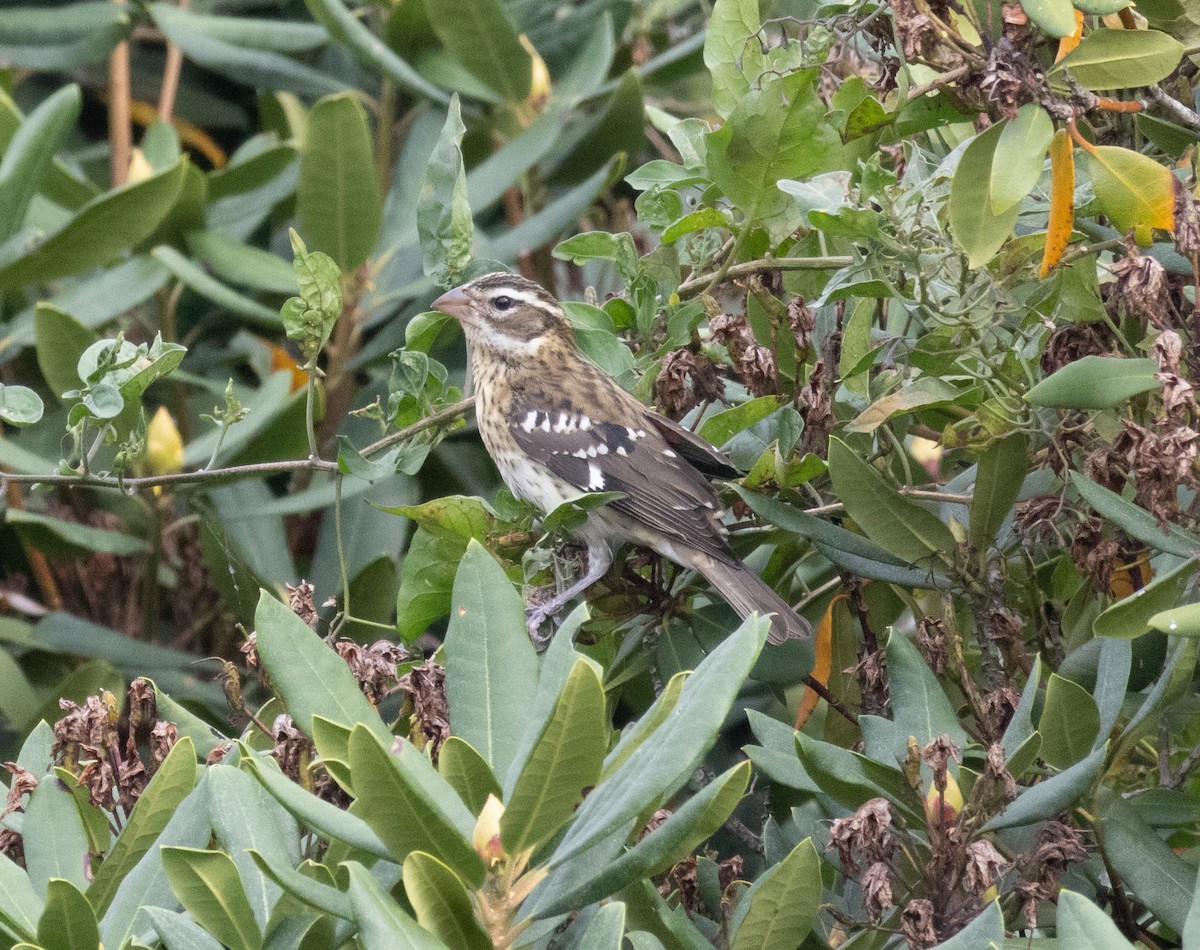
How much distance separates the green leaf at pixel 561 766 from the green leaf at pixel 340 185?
3.18 metres

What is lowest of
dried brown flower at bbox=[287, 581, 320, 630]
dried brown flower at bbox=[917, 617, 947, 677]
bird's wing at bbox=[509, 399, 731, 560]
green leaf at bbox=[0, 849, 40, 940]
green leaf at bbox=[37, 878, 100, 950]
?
bird's wing at bbox=[509, 399, 731, 560]

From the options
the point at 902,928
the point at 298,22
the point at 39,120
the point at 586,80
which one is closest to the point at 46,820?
the point at 902,928

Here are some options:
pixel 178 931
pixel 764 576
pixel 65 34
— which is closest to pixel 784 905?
pixel 178 931

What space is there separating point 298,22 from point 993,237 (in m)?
3.88

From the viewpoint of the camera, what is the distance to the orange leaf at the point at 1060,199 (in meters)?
2.52

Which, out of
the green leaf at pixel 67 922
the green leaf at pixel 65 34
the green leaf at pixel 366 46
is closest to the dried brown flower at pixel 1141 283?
the green leaf at pixel 67 922

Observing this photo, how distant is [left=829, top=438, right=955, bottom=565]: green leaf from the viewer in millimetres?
2736

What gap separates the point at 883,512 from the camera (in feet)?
9.10

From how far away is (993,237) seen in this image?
100 inches

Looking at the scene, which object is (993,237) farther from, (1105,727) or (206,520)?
(206,520)

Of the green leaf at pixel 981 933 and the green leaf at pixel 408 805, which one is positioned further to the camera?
the green leaf at pixel 981 933

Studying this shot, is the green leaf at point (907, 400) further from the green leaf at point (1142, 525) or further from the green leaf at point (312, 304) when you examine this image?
the green leaf at point (312, 304)

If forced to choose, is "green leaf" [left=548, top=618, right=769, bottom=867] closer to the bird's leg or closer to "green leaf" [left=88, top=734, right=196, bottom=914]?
"green leaf" [left=88, top=734, right=196, bottom=914]

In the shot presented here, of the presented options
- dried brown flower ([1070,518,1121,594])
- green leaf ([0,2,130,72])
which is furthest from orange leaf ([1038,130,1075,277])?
green leaf ([0,2,130,72])
